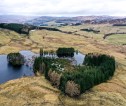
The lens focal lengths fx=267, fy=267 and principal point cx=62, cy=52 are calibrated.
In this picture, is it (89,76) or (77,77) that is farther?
(89,76)

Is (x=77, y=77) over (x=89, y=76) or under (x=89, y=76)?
over

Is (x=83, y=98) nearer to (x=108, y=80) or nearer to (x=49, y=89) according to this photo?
(x=49, y=89)

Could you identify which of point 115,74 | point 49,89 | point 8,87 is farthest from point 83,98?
point 115,74

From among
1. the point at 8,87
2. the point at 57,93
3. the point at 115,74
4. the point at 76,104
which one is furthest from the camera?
the point at 115,74

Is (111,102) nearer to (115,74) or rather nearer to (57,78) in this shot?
(57,78)

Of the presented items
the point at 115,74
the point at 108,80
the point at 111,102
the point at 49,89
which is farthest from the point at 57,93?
the point at 115,74

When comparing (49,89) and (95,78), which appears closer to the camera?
(49,89)

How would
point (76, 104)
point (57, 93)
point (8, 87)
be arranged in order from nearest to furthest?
point (76, 104), point (57, 93), point (8, 87)

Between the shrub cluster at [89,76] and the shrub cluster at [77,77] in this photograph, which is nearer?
the shrub cluster at [77,77]

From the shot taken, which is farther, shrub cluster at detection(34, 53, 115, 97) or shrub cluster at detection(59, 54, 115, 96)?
shrub cluster at detection(59, 54, 115, 96)
